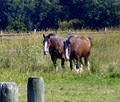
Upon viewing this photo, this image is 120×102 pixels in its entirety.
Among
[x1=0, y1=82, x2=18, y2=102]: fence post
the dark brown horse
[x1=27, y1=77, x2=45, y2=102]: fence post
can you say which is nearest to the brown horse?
the dark brown horse

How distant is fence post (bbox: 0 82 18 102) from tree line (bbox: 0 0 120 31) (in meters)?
52.7

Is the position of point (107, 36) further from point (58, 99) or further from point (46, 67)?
point (58, 99)

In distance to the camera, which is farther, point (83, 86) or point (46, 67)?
point (46, 67)

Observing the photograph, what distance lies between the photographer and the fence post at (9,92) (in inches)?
184

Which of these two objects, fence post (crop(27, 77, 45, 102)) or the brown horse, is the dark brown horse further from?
fence post (crop(27, 77, 45, 102))

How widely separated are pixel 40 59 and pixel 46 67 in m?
0.59

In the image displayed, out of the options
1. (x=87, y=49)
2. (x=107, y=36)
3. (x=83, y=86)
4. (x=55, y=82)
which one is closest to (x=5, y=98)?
(x=83, y=86)

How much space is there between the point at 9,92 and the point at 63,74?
1283cm

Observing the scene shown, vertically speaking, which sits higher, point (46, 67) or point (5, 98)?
point (5, 98)

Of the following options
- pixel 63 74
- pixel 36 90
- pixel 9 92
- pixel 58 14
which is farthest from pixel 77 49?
pixel 58 14

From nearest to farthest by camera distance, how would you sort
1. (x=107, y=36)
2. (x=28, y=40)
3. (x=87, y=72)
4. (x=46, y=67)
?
(x=87, y=72) → (x=46, y=67) → (x=28, y=40) → (x=107, y=36)

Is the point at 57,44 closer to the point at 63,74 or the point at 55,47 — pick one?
the point at 55,47

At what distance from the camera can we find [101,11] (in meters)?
67.1

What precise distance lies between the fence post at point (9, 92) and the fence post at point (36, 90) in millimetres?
212
